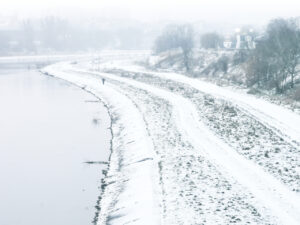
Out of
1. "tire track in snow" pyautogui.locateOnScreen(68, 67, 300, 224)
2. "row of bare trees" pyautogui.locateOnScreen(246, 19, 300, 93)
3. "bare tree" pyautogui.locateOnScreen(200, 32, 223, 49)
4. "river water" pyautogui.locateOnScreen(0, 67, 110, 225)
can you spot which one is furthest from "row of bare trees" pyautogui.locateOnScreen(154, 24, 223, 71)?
"tire track in snow" pyautogui.locateOnScreen(68, 67, 300, 224)

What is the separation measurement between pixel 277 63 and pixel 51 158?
132 feet

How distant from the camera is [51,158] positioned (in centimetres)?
3334

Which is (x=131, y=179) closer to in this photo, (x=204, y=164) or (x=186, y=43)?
(x=204, y=164)

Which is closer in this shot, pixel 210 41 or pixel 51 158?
pixel 51 158

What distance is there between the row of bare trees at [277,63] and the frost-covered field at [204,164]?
10.0m

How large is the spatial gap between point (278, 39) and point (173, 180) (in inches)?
1762

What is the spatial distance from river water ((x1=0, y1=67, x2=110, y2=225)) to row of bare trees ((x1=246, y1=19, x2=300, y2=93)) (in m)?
24.3

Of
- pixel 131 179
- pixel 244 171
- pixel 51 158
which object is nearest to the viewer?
pixel 244 171

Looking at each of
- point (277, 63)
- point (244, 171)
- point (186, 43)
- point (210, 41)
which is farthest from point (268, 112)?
point (210, 41)

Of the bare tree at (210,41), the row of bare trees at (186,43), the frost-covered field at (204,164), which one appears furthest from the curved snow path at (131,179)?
the bare tree at (210,41)

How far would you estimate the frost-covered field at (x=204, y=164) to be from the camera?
2141 cm

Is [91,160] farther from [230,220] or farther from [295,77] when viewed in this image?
[295,77]

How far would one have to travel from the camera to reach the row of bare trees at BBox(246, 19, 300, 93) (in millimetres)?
58594

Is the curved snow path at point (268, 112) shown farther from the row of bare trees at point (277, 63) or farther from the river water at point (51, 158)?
the river water at point (51, 158)
